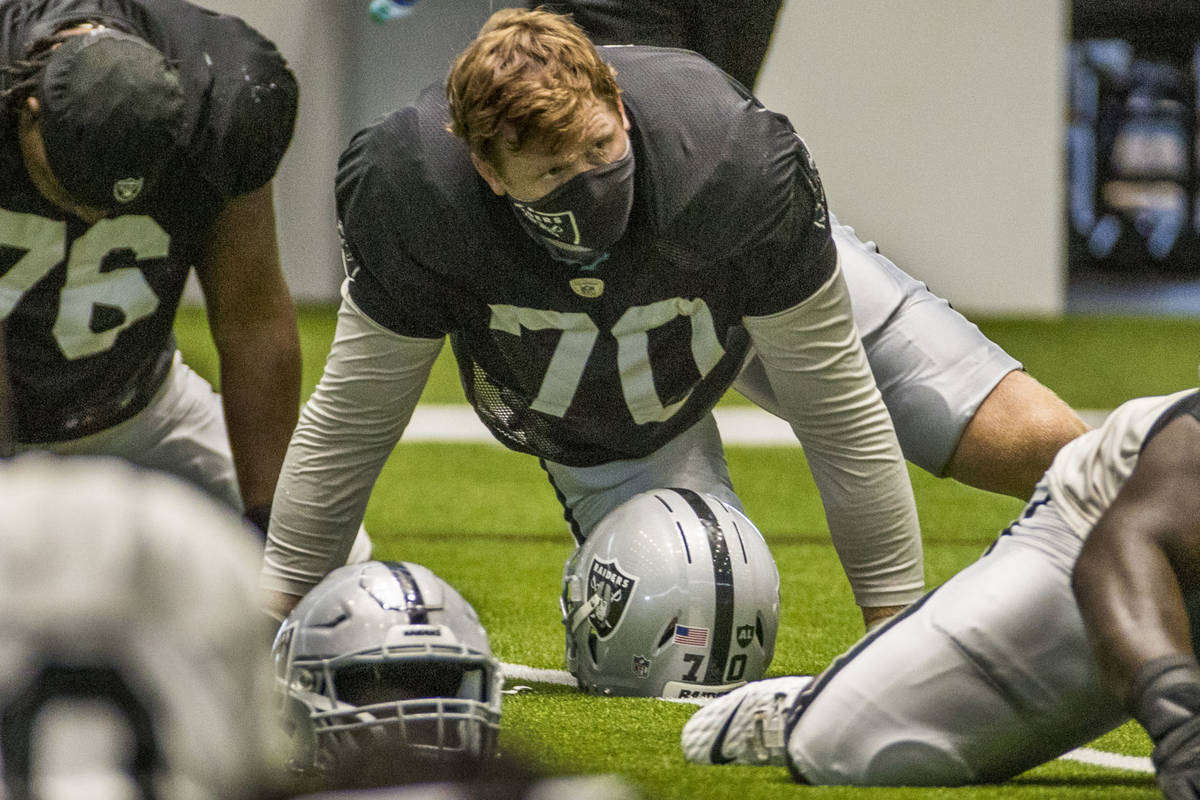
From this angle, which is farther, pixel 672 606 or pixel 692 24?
pixel 692 24

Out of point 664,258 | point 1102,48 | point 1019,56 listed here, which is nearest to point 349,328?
point 664,258

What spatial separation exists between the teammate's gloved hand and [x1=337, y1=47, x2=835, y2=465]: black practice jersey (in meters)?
0.82

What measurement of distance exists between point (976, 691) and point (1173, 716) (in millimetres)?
267

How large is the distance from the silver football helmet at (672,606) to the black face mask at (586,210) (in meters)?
0.44

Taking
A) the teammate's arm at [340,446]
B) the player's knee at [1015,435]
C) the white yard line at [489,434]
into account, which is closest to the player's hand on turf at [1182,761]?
the player's knee at [1015,435]

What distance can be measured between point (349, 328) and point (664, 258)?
46cm

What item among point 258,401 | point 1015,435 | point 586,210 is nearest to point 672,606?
point 586,210

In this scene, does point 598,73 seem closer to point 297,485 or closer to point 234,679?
point 297,485

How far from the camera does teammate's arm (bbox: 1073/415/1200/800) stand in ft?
4.68

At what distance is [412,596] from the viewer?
66.7 inches

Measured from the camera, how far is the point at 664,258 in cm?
210

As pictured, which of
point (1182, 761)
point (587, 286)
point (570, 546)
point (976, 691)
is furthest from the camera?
point (570, 546)

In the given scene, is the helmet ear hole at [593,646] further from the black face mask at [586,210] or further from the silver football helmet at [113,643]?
the silver football helmet at [113,643]

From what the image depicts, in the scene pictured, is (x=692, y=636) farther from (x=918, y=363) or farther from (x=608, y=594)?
(x=918, y=363)
